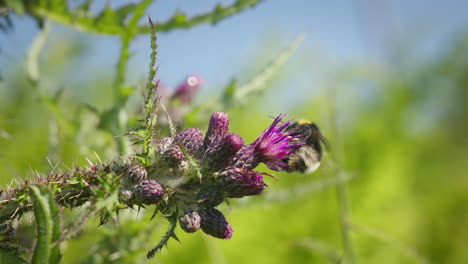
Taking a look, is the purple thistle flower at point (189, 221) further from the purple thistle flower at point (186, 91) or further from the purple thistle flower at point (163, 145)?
Answer: the purple thistle flower at point (186, 91)

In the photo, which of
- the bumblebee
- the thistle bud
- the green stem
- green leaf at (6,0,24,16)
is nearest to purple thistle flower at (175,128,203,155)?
the thistle bud

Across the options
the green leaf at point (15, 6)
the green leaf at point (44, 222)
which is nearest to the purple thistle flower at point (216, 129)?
the green leaf at point (44, 222)

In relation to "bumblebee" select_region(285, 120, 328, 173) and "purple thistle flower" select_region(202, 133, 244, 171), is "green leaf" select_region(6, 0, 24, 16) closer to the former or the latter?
"purple thistle flower" select_region(202, 133, 244, 171)

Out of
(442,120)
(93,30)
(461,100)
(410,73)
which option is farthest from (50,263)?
(461,100)

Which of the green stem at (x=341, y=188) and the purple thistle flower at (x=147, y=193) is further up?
the green stem at (x=341, y=188)

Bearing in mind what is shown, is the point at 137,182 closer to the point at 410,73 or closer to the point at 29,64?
the point at 29,64

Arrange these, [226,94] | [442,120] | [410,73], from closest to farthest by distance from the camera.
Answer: [226,94] → [410,73] → [442,120]

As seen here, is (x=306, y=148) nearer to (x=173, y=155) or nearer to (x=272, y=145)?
(x=272, y=145)
